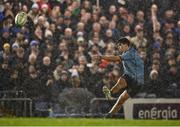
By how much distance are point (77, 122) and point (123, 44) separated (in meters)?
2.51

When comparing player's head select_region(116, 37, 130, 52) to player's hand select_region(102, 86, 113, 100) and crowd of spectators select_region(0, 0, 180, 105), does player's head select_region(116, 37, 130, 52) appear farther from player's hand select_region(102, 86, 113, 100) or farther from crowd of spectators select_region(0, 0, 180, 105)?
player's hand select_region(102, 86, 113, 100)

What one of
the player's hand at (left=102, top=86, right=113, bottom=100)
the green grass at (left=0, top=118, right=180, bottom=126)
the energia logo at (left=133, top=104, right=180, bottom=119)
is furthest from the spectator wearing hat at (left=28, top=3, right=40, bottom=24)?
the energia logo at (left=133, top=104, right=180, bottom=119)

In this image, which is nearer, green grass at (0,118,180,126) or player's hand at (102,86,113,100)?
green grass at (0,118,180,126)

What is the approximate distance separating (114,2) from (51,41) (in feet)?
7.25

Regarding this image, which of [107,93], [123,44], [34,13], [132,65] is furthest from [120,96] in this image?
[34,13]

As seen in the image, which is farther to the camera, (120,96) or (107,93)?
(107,93)

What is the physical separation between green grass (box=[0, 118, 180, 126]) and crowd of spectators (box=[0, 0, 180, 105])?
4.79 feet

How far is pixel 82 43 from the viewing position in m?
16.7

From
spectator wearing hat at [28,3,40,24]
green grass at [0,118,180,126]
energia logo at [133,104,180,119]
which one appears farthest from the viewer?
spectator wearing hat at [28,3,40,24]

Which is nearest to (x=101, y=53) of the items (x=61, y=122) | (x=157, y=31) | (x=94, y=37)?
(x=94, y=37)

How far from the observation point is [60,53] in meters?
16.5

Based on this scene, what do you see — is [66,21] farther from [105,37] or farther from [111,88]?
[111,88]

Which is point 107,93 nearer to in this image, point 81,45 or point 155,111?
point 155,111

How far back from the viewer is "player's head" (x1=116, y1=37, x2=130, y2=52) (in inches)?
587
